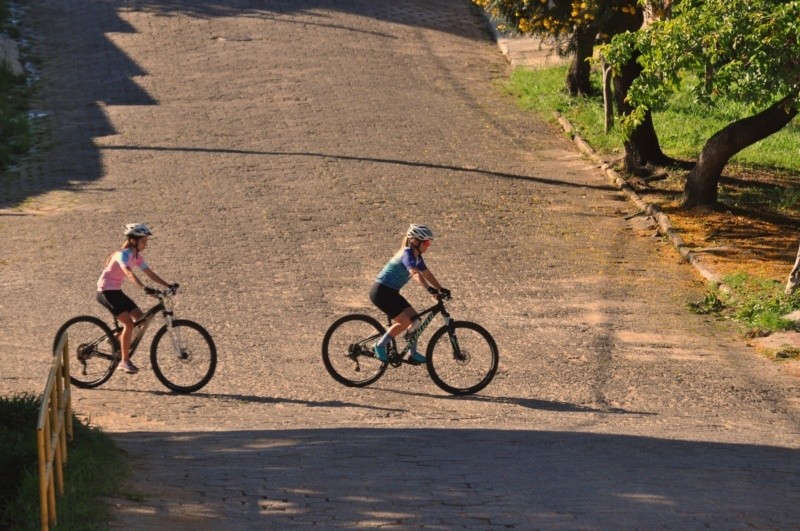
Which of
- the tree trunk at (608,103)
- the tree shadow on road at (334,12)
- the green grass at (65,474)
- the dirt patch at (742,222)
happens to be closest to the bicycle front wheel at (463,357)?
the green grass at (65,474)

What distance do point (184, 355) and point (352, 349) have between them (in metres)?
1.66

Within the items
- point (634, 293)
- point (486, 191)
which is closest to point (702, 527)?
point (634, 293)

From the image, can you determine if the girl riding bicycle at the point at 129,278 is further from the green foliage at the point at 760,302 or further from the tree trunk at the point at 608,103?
the tree trunk at the point at 608,103

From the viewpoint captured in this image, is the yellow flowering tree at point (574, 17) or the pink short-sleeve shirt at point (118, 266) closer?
the pink short-sleeve shirt at point (118, 266)

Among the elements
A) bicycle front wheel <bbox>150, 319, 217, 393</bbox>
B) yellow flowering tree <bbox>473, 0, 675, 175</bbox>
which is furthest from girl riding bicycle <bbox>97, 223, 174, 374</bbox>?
yellow flowering tree <bbox>473, 0, 675, 175</bbox>

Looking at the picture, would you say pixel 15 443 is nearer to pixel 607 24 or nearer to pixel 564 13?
pixel 607 24

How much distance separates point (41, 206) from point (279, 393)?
927 cm

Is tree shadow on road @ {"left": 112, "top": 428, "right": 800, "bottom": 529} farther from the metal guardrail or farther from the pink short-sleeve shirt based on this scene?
the pink short-sleeve shirt

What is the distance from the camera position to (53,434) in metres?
7.28

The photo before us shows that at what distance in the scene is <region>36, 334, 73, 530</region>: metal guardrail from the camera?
252 inches

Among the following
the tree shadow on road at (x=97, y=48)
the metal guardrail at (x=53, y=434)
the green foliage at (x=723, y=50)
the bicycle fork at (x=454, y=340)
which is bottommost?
the tree shadow on road at (x=97, y=48)

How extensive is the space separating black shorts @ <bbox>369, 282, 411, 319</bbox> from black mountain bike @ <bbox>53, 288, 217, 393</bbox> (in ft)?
5.50

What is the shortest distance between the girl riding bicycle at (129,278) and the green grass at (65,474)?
235 cm

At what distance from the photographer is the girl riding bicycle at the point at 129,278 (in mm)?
11727
